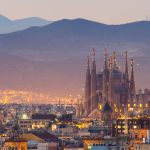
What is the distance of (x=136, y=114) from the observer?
161250mm

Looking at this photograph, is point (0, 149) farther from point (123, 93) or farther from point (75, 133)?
point (123, 93)

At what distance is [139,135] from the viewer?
387ft

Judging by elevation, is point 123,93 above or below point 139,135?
above

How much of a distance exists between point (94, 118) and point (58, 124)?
70.1 feet

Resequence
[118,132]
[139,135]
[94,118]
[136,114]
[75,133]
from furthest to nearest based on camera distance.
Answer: [94,118], [136,114], [75,133], [118,132], [139,135]

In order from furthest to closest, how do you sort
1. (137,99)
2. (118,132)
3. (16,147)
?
1. (137,99)
2. (118,132)
3. (16,147)

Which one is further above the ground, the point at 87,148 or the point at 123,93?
the point at 123,93

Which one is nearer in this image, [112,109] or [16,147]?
[16,147]

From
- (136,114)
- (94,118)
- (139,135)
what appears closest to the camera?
(139,135)

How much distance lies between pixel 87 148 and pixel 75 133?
123ft

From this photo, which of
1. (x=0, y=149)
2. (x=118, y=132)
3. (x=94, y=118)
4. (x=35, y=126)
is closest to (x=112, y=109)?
(x=94, y=118)

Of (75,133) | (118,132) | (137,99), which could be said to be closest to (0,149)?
(118,132)

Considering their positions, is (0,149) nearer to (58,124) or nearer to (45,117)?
(58,124)

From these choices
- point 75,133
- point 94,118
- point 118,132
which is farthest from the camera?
point 94,118
